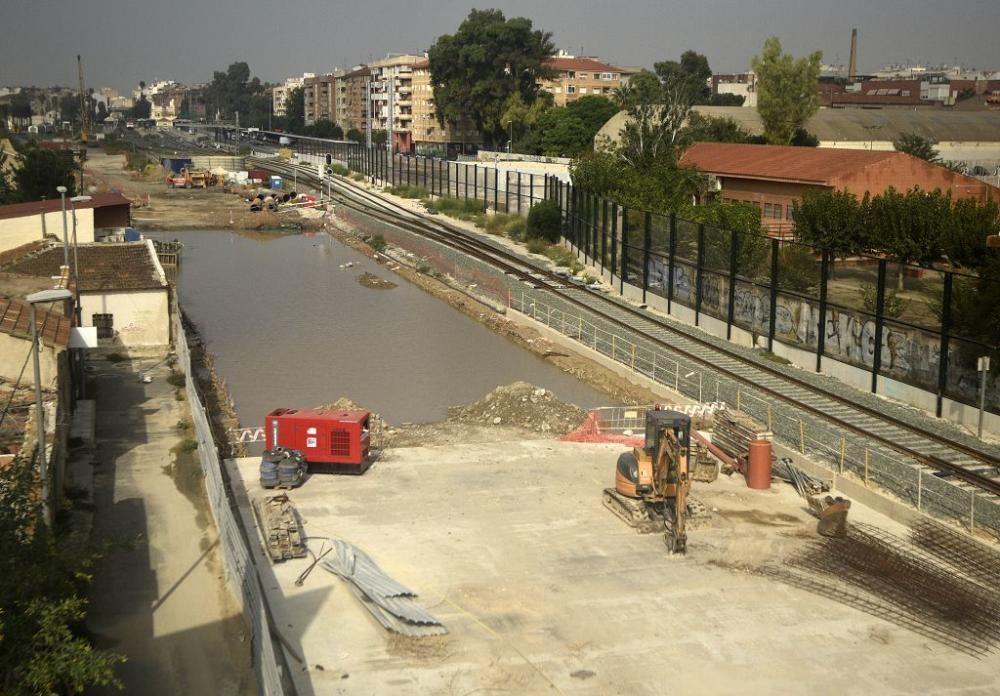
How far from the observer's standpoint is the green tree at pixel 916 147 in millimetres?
67838

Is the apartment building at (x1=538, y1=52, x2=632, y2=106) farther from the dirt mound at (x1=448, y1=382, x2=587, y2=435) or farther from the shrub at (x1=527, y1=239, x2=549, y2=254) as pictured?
the dirt mound at (x1=448, y1=382, x2=587, y2=435)

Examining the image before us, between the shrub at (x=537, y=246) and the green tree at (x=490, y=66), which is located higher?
the green tree at (x=490, y=66)

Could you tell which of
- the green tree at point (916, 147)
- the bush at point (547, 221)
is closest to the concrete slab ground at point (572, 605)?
the bush at point (547, 221)

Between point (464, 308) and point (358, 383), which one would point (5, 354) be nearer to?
point (358, 383)

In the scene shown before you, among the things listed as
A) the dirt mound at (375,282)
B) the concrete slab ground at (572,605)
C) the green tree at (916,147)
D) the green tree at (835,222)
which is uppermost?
the green tree at (916,147)

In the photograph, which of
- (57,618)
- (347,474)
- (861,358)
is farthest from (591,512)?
(861,358)

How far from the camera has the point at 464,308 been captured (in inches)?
1715

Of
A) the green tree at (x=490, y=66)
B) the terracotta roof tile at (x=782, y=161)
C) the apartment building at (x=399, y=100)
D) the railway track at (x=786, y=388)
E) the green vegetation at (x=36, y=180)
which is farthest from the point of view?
the apartment building at (x=399, y=100)

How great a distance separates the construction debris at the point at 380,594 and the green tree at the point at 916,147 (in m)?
58.6

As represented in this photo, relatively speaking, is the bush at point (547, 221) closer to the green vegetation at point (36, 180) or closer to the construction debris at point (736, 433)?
the green vegetation at point (36, 180)

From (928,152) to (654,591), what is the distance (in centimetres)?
5958

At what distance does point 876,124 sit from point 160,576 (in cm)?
7316

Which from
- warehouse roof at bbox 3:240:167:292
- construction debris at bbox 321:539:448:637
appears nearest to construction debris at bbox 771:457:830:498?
construction debris at bbox 321:539:448:637

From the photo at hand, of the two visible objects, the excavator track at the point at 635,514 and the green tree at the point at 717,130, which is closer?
the excavator track at the point at 635,514
